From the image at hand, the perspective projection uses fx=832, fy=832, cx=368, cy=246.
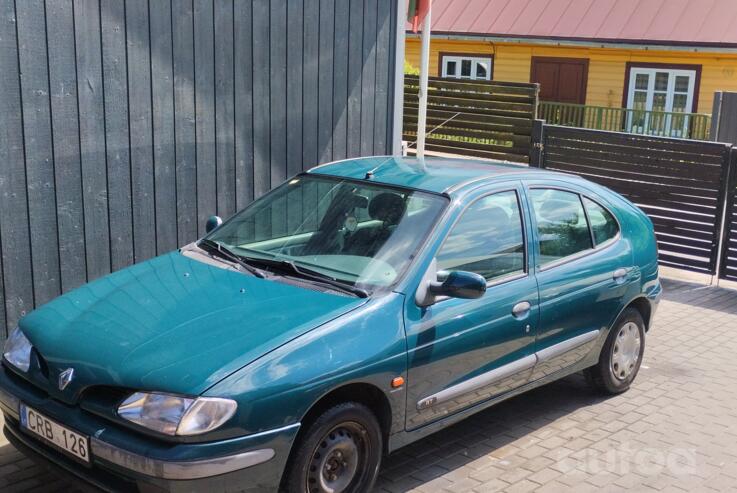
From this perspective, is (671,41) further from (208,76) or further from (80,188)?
(80,188)

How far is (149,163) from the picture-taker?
6551 mm

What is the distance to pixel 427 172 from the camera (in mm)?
5223

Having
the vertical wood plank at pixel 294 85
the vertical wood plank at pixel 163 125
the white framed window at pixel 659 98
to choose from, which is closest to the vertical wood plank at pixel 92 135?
the vertical wood plank at pixel 163 125

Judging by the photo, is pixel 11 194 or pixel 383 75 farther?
pixel 383 75

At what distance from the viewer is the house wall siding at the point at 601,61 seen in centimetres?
2109

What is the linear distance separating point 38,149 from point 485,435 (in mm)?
3616

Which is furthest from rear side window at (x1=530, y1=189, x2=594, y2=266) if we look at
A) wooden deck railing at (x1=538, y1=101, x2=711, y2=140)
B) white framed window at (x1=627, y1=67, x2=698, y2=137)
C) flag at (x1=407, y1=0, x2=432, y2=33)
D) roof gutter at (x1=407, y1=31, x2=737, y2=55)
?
roof gutter at (x1=407, y1=31, x2=737, y2=55)

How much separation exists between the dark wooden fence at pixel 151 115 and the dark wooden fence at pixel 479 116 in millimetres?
5076

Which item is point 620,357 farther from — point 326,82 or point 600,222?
point 326,82

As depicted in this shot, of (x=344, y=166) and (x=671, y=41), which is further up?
(x=671, y=41)

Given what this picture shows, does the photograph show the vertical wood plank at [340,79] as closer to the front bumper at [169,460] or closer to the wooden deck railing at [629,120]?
the front bumper at [169,460]

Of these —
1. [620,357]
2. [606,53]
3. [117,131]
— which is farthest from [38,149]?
[606,53]

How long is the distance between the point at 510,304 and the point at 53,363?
247 centimetres

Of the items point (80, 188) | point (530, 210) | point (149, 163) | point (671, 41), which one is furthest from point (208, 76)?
point (671, 41)
